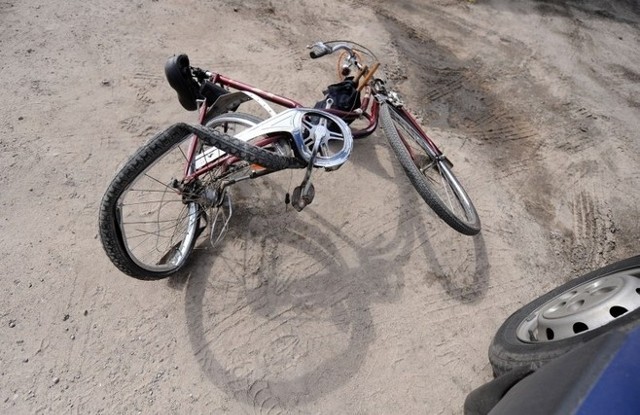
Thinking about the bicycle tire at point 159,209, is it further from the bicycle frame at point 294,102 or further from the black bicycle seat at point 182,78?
the bicycle frame at point 294,102

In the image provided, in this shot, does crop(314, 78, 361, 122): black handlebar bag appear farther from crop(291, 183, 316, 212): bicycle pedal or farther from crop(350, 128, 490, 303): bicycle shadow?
crop(291, 183, 316, 212): bicycle pedal

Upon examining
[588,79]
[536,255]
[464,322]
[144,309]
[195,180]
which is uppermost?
[588,79]

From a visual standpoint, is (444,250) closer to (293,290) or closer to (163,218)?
(293,290)

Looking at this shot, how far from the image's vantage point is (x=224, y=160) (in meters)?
2.41

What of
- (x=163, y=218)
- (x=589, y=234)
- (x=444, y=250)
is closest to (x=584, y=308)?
(x=444, y=250)

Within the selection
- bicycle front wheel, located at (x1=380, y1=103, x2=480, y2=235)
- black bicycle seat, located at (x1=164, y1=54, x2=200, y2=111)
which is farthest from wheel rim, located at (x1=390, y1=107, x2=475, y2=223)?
black bicycle seat, located at (x1=164, y1=54, x2=200, y2=111)

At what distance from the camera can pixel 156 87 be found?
12.7 feet

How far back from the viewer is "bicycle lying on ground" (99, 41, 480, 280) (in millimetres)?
2102

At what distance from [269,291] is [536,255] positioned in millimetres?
2171

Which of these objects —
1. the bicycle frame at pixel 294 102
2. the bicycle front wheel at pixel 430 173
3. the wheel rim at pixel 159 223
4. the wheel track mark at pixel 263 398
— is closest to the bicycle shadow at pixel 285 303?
the wheel track mark at pixel 263 398

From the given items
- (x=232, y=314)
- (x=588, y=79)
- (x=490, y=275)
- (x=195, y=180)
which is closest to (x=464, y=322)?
(x=490, y=275)

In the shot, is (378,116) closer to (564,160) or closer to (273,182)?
(273,182)

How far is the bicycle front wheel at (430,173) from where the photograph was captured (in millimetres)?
2883

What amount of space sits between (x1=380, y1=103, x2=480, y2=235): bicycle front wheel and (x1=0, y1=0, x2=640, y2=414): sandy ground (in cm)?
23
